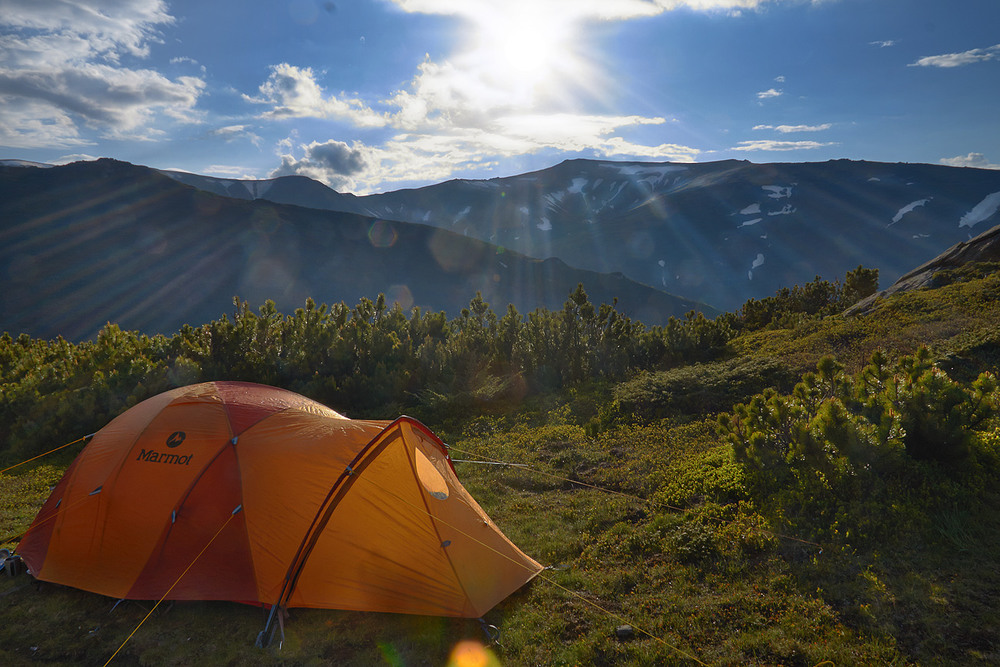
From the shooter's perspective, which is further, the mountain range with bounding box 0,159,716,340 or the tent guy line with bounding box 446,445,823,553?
the mountain range with bounding box 0,159,716,340

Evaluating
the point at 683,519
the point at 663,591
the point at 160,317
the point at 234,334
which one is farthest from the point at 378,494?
the point at 160,317

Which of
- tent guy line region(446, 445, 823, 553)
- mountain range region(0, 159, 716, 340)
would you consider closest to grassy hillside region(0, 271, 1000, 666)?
tent guy line region(446, 445, 823, 553)

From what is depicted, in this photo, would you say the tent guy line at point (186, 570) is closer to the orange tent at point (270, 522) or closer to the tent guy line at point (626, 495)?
the orange tent at point (270, 522)

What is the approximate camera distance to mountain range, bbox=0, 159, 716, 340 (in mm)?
104000

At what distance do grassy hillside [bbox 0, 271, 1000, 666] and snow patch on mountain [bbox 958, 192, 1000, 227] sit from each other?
238449mm

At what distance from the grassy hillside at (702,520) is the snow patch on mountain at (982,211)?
238 meters

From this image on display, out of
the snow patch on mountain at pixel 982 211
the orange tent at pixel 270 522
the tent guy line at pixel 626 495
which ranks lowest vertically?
the tent guy line at pixel 626 495

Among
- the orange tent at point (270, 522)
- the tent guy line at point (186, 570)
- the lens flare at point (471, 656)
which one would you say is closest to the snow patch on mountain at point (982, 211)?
the orange tent at point (270, 522)

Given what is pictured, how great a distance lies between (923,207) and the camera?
194125 mm

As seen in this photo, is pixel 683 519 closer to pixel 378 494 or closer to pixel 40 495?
pixel 378 494

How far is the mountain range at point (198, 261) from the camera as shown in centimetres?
10400

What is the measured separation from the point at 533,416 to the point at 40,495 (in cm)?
1123

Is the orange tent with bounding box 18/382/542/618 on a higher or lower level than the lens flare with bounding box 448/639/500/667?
higher

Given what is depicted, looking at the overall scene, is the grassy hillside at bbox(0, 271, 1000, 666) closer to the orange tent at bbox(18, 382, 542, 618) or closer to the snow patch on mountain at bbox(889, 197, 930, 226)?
the orange tent at bbox(18, 382, 542, 618)
